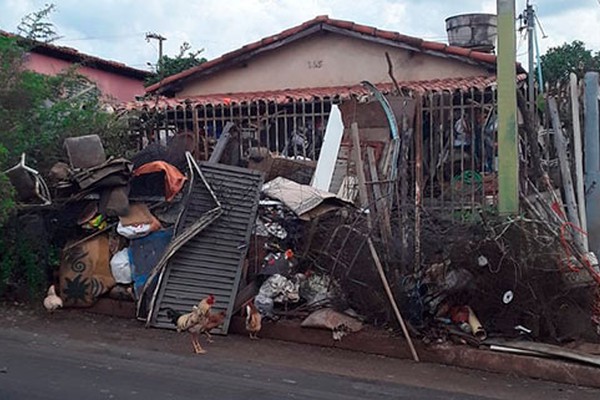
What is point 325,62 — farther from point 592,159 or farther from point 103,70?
point 103,70

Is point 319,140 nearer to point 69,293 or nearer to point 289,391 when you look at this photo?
point 69,293

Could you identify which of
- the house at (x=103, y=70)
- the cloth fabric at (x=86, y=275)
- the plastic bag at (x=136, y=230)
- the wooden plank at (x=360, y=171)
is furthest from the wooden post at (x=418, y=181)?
the house at (x=103, y=70)

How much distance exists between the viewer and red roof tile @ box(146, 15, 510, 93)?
1405cm

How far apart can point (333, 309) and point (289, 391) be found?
1.99m

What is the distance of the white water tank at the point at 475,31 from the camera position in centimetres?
1578

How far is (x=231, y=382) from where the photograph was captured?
19.9ft

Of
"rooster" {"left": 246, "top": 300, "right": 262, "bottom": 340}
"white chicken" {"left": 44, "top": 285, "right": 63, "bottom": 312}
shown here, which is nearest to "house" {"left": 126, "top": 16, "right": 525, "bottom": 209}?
"rooster" {"left": 246, "top": 300, "right": 262, "bottom": 340}

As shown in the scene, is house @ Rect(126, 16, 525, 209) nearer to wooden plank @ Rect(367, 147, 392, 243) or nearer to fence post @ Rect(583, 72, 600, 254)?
wooden plank @ Rect(367, 147, 392, 243)

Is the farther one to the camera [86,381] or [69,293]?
[69,293]

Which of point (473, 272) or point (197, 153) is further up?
point (197, 153)

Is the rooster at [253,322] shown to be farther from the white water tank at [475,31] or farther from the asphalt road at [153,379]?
the white water tank at [475,31]

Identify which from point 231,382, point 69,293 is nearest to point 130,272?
point 69,293

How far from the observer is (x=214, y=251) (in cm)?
847

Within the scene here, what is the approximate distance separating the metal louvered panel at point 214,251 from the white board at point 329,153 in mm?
1001
